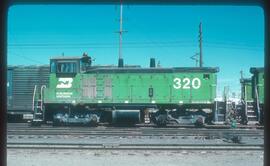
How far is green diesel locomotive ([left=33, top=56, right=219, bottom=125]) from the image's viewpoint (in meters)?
18.8

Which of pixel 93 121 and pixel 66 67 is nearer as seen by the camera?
pixel 93 121

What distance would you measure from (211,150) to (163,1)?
7905mm

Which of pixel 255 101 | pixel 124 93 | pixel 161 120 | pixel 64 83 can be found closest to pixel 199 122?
pixel 161 120

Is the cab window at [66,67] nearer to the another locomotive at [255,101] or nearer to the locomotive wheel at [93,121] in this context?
the locomotive wheel at [93,121]

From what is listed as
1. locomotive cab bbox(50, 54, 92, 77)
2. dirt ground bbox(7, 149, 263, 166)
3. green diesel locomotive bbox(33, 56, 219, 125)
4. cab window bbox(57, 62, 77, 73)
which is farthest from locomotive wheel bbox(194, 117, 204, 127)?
dirt ground bbox(7, 149, 263, 166)

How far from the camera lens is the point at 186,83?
19.0 m

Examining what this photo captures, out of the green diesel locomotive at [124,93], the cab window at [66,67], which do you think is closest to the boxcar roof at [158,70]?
the green diesel locomotive at [124,93]

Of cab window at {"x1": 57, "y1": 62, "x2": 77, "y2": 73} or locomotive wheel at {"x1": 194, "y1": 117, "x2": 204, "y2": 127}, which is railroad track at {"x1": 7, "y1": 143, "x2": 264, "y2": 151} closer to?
locomotive wheel at {"x1": 194, "y1": 117, "x2": 204, "y2": 127}

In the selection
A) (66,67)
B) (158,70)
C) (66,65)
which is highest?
(66,65)

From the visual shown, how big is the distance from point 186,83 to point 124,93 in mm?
3373

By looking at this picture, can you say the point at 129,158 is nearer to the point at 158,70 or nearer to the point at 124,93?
the point at 124,93

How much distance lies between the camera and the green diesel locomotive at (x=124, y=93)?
61.8 ft

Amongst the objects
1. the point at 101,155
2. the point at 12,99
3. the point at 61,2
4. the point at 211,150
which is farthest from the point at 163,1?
the point at 12,99

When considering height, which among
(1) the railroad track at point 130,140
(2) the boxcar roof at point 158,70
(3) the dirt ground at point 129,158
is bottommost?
(3) the dirt ground at point 129,158
